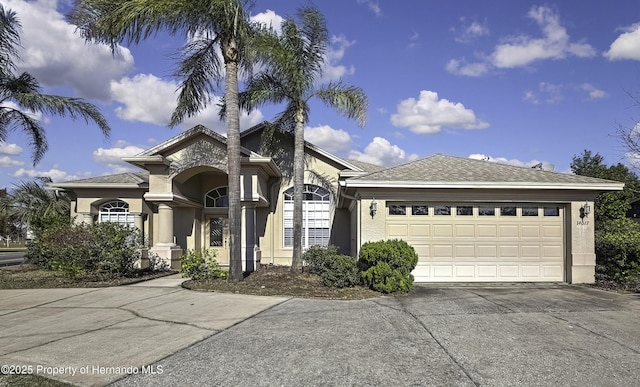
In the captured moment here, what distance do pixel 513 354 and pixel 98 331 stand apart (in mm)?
6141

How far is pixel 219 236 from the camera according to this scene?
18203 millimetres

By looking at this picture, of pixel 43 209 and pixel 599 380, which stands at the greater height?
pixel 43 209

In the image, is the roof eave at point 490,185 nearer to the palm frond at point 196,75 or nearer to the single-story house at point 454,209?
the single-story house at point 454,209

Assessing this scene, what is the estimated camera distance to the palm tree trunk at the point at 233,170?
463 inches

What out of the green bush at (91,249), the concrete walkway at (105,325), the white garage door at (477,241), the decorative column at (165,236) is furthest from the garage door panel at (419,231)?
the decorative column at (165,236)

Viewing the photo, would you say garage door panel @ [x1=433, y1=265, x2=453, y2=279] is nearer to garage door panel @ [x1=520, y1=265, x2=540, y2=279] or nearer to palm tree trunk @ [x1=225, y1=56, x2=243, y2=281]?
garage door panel @ [x1=520, y1=265, x2=540, y2=279]

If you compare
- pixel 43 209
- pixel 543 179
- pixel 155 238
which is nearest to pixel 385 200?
pixel 543 179

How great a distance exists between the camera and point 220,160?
1488 cm

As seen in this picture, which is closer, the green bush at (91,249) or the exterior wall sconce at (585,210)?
the exterior wall sconce at (585,210)

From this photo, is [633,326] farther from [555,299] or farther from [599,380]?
[599,380]

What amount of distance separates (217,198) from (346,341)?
13002 millimetres

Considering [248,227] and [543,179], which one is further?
[248,227]

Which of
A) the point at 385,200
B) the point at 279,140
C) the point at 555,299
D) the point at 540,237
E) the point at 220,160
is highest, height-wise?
the point at 279,140

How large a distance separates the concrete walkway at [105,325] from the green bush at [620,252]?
9.54 meters
